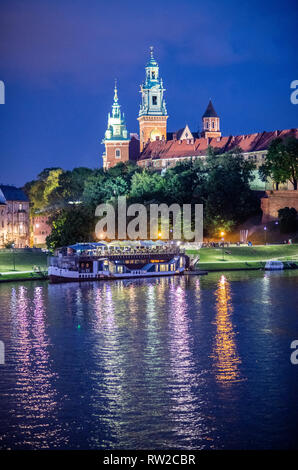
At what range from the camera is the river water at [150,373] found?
1101 inches

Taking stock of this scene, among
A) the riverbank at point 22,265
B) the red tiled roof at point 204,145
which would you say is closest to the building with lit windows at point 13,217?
the riverbank at point 22,265

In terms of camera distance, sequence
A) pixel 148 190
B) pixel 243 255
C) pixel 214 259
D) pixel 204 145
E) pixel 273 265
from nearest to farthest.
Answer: pixel 273 265 → pixel 214 259 → pixel 243 255 → pixel 148 190 → pixel 204 145

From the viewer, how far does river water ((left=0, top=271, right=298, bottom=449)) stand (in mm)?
27969

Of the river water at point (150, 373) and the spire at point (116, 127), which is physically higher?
the spire at point (116, 127)

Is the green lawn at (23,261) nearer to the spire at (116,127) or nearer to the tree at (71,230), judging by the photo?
the tree at (71,230)

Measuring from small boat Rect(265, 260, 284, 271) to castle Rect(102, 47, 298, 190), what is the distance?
166 ft

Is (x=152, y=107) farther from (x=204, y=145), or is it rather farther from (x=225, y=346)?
(x=225, y=346)

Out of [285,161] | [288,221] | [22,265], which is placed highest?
[285,161]

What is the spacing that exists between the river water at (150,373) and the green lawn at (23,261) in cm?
2588

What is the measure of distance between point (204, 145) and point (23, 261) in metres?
93.7

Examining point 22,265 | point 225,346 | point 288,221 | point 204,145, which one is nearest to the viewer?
point 225,346

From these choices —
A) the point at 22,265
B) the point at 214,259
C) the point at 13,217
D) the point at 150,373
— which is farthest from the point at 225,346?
the point at 13,217

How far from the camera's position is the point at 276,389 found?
109 ft

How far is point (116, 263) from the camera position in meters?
86.5
